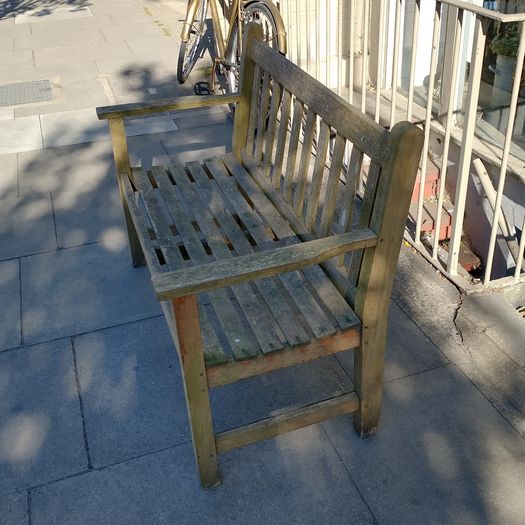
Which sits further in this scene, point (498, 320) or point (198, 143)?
point (198, 143)

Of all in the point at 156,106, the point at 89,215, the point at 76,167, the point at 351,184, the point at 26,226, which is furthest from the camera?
the point at 76,167

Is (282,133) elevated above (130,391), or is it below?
above

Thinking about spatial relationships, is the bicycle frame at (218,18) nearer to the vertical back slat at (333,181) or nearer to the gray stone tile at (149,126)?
the gray stone tile at (149,126)

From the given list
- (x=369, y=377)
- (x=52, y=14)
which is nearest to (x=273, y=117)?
(x=369, y=377)

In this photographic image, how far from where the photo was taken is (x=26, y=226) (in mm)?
4348

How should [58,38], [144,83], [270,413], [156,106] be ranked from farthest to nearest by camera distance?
[58,38] → [144,83] → [156,106] → [270,413]

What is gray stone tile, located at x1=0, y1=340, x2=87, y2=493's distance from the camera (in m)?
2.65

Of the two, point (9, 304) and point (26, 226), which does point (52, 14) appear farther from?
point (9, 304)

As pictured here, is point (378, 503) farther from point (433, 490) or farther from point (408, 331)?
point (408, 331)

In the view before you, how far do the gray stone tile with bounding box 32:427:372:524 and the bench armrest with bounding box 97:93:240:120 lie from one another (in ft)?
5.54

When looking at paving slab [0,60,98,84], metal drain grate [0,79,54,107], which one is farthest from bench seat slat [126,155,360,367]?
paving slab [0,60,98,84]

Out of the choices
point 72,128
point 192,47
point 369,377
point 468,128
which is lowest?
point 72,128

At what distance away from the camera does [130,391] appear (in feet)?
9.85

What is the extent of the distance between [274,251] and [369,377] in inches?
28.6
